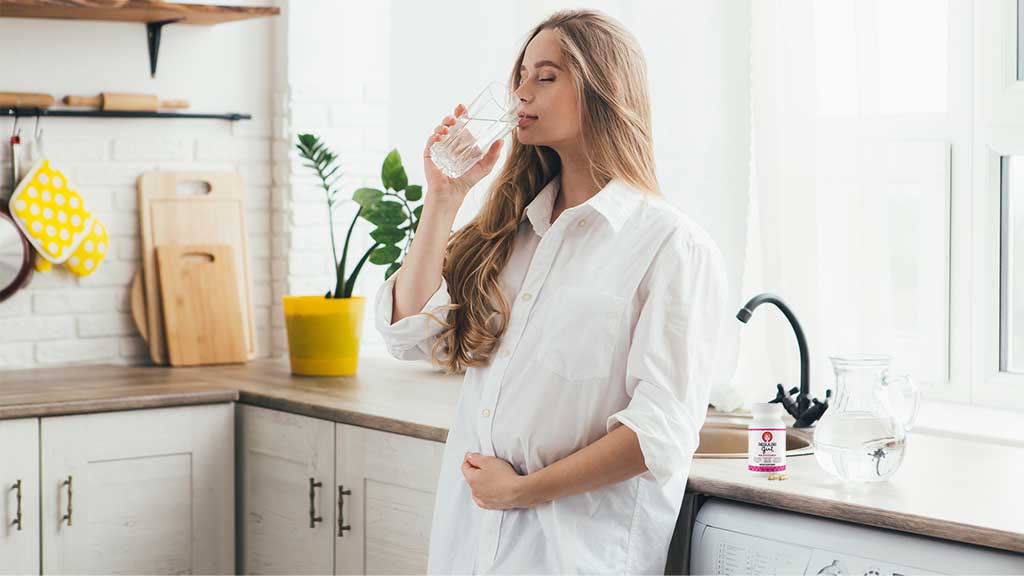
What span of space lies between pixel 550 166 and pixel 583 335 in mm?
344

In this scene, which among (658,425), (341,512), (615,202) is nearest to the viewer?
(658,425)

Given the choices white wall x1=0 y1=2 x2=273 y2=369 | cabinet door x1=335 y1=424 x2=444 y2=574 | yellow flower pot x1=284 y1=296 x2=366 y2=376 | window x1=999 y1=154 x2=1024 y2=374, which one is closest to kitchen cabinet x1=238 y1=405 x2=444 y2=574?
cabinet door x1=335 y1=424 x2=444 y2=574

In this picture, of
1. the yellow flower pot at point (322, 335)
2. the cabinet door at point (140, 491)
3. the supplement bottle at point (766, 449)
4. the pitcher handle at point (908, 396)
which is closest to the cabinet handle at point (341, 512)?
the cabinet door at point (140, 491)

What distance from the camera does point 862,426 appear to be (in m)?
1.86

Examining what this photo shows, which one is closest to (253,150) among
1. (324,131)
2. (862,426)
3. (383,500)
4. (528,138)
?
(324,131)

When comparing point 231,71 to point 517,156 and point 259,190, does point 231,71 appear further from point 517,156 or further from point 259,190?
point 517,156

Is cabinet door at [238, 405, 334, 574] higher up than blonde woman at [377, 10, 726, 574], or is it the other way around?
blonde woman at [377, 10, 726, 574]

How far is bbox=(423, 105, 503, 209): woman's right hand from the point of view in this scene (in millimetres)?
1898

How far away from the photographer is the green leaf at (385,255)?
296 centimetres

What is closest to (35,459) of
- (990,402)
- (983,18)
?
(990,402)

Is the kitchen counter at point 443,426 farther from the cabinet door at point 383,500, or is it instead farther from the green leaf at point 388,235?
the green leaf at point 388,235

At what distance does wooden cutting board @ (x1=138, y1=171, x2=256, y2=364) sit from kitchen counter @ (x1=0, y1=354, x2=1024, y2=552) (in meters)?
0.13

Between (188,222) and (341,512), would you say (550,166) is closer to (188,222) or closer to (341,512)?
(341,512)

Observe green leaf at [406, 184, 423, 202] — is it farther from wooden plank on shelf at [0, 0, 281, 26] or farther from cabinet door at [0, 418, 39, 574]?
cabinet door at [0, 418, 39, 574]
